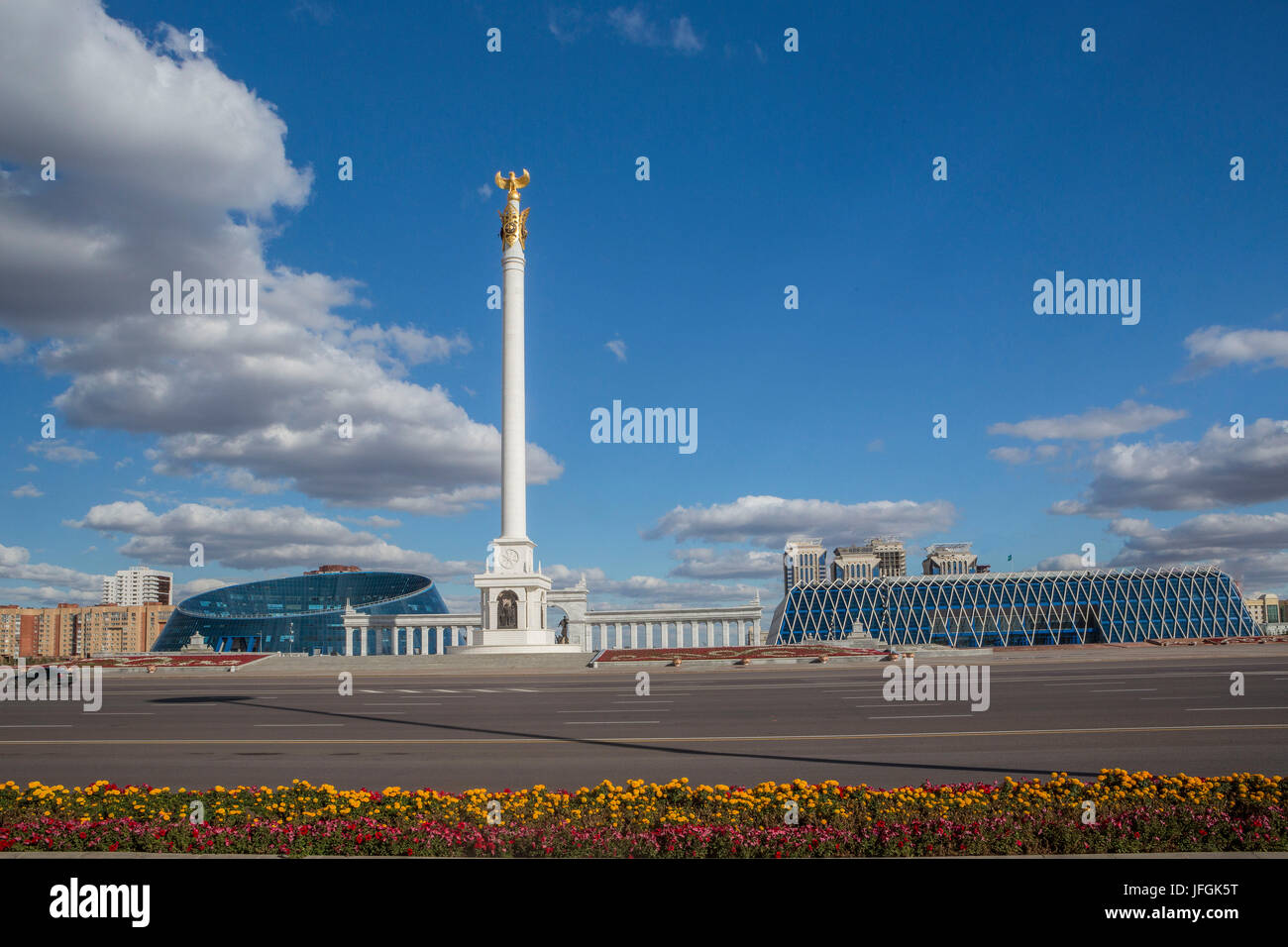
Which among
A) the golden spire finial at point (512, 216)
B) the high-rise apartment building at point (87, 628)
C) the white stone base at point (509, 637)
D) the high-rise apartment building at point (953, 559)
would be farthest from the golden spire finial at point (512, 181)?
the high-rise apartment building at point (87, 628)

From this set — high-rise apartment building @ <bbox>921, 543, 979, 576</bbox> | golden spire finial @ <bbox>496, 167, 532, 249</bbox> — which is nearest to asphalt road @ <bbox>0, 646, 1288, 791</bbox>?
golden spire finial @ <bbox>496, 167, 532, 249</bbox>

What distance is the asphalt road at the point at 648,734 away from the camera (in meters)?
12.4

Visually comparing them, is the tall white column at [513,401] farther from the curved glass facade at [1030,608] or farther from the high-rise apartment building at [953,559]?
the high-rise apartment building at [953,559]

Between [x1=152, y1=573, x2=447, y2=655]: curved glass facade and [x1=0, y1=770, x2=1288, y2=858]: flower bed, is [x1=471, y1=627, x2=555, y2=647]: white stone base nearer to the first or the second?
[x1=152, y1=573, x2=447, y2=655]: curved glass facade

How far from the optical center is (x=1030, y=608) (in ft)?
304

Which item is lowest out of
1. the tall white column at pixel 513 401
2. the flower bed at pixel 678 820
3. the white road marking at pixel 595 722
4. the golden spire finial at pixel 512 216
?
the white road marking at pixel 595 722

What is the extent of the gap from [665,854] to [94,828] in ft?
18.0

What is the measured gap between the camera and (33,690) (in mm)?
29891

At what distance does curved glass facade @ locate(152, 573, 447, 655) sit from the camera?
9881cm

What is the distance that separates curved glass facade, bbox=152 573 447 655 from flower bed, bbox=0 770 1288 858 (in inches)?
3245

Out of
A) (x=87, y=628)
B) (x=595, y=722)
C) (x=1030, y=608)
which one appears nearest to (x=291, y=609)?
(x=1030, y=608)

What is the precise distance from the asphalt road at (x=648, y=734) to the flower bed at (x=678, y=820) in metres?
2.38
